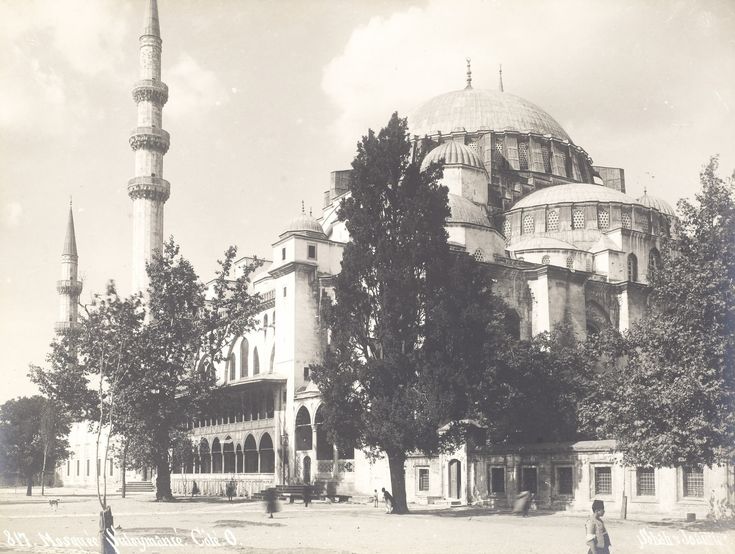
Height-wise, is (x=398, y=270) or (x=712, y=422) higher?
(x=398, y=270)

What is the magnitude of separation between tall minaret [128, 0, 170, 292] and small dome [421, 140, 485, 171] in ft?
46.8

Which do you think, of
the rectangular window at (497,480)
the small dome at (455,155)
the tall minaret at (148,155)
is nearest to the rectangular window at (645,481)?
the rectangular window at (497,480)

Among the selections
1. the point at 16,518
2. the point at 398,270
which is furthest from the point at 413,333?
the point at 16,518

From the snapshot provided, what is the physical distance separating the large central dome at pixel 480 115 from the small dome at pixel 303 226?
14991 millimetres

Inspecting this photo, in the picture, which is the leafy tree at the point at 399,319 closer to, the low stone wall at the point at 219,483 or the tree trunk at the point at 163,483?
the tree trunk at the point at 163,483

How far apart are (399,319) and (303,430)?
15.9 metres

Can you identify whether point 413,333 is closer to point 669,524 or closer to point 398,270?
point 398,270

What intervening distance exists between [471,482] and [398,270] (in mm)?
7837

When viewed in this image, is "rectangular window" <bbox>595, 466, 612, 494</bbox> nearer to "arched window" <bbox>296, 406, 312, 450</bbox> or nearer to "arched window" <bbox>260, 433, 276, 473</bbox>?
"arched window" <bbox>296, 406, 312, 450</bbox>

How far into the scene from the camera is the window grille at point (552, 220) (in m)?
44.0

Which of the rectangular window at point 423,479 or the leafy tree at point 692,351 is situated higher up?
the leafy tree at point 692,351

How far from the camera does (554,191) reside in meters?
45.7

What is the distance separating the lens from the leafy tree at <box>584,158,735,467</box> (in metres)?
16.4

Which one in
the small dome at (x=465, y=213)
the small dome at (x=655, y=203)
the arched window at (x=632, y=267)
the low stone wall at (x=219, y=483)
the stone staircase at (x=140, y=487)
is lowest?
the stone staircase at (x=140, y=487)
